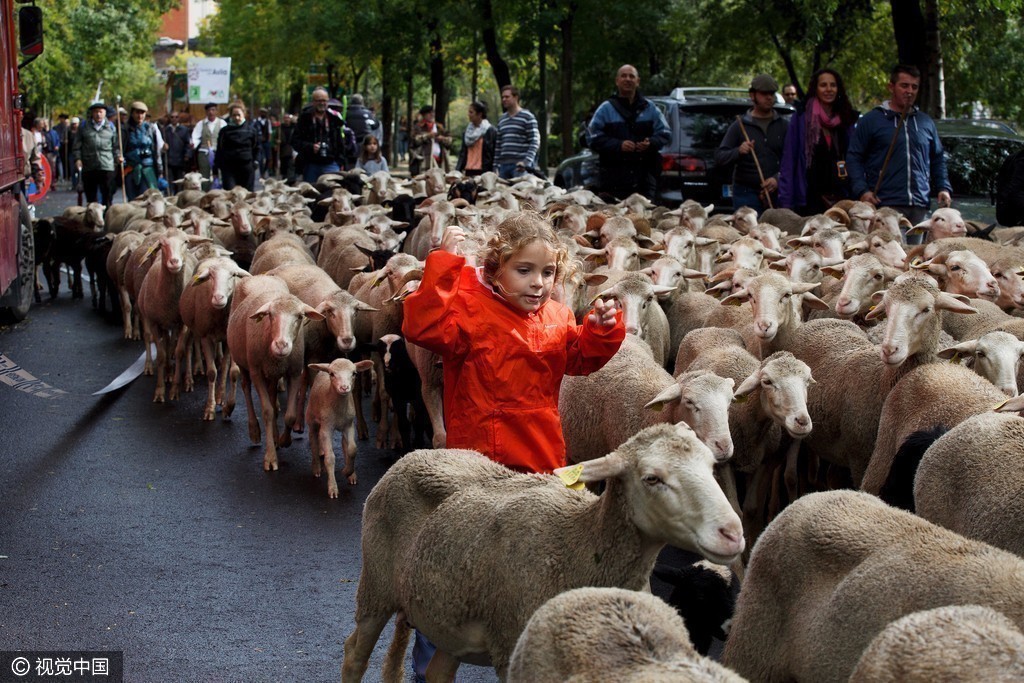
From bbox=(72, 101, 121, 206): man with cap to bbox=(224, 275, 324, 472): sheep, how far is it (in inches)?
499

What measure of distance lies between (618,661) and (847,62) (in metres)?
30.3

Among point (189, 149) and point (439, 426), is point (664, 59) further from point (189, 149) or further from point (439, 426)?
point (439, 426)

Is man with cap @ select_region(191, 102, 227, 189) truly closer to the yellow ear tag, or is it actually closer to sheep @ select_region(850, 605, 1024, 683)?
the yellow ear tag

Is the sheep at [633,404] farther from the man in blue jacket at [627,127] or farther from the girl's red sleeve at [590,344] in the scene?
the man in blue jacket at [627,127]

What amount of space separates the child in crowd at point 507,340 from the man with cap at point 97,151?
58.1ft

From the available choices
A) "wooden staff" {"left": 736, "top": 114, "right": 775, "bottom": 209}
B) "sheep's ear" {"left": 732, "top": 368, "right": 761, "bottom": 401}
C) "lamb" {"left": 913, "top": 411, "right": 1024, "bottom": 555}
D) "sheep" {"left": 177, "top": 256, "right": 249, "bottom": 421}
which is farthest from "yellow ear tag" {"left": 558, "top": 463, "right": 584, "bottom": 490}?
"wooden staff" {"left": 736, "top": 114, "right": 775, "bottom": 209}

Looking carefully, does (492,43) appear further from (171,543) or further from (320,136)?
(171,543)

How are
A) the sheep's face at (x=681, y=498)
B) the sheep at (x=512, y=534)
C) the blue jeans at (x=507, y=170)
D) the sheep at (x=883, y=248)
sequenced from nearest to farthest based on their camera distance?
the sheep's face at (x=681, y=498) → the sheep at (x=512, y=534) → the sheep at (x=883, y=248) → the blue jeans at (x=507, y=170)

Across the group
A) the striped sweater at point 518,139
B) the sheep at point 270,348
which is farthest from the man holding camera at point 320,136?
the sheep at point 270,348

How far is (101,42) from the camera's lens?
46938 mm

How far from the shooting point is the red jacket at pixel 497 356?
190 inches

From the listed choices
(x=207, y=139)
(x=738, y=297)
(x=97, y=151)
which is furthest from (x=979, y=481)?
(x=207, y=139)

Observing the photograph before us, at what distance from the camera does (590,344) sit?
16.0ft

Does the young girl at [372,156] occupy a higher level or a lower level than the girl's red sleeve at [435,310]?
higher
